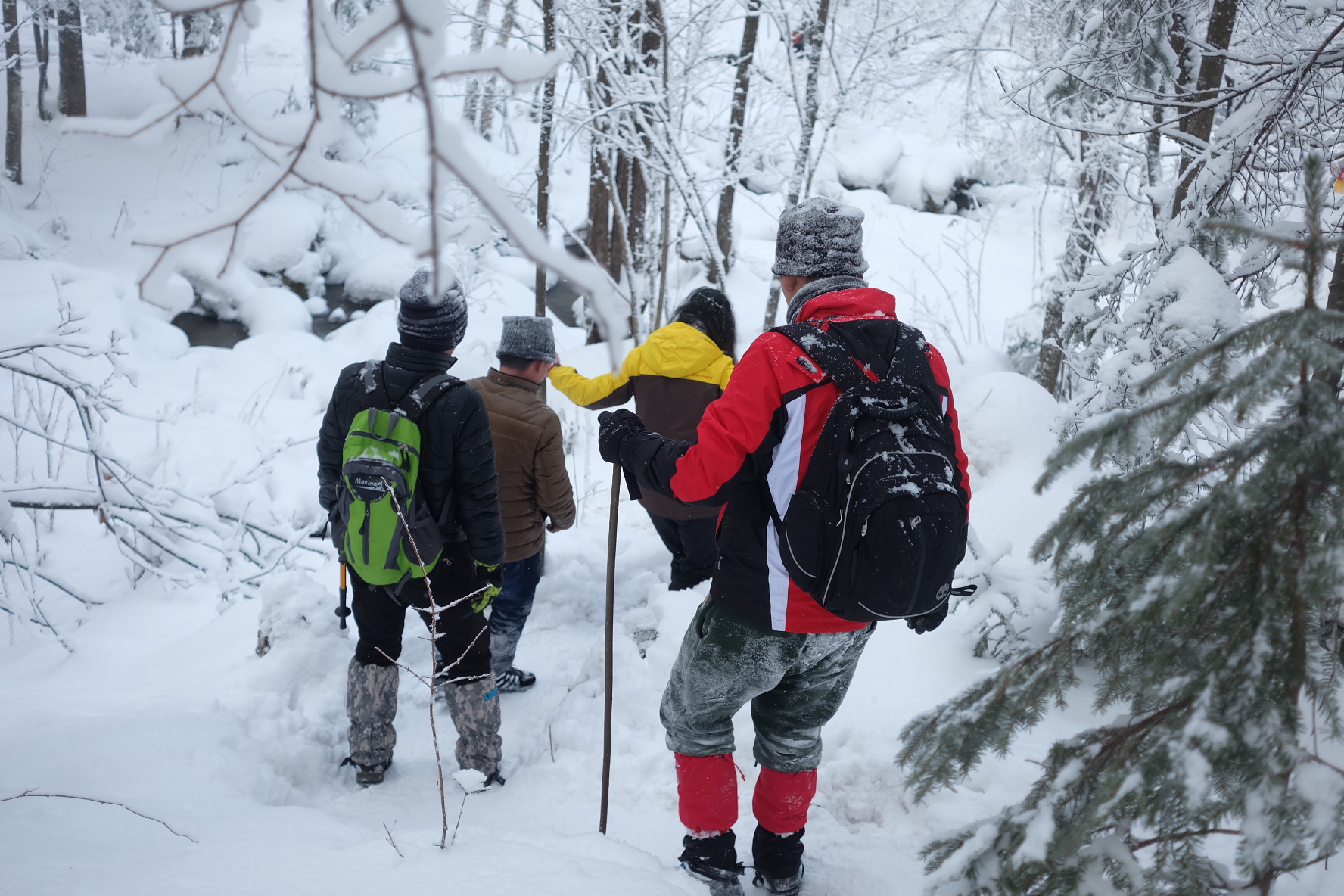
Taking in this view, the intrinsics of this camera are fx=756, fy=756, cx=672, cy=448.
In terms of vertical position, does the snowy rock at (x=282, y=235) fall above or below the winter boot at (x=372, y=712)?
above

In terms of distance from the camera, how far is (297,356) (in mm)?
10266

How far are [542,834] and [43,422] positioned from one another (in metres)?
4.34

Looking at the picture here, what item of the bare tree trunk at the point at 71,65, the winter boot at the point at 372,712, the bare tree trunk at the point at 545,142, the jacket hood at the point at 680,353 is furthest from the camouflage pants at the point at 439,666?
the bare tree trunk at the point at 71,65

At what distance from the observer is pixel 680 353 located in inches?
138

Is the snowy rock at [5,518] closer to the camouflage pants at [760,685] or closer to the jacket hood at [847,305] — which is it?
the camouflage pants at [760,685]

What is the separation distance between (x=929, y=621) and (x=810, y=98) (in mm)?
5693

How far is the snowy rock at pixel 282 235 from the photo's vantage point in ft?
42.5

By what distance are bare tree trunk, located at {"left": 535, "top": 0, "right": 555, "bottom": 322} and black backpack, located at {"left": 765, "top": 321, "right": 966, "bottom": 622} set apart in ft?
10.6

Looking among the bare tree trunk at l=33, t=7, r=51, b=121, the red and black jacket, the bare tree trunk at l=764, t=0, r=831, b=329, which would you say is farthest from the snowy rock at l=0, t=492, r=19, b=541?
the bare tree trunk at l=33, t=7, r=51, b=121

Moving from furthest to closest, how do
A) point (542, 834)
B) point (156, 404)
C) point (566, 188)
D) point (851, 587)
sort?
point (566, 188)
point (156, 404)
point (542, 834)
point (851, 587)

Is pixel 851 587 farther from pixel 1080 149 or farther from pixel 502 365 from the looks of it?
pixel 1080 149

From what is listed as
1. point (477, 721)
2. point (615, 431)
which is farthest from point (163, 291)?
point (477, 721)

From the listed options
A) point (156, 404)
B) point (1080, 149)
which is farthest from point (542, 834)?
point (1080, 149)

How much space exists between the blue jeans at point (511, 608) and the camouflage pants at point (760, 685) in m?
1.37
